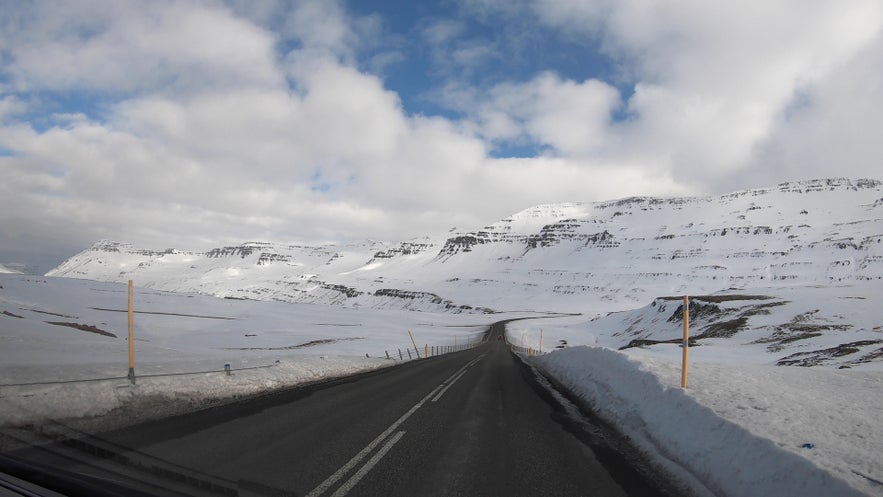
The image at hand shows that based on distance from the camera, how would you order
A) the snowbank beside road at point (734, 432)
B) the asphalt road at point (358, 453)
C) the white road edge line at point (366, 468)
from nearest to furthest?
the snowbank beside road at point (734, 432) < the white road edge line at point (366, 468) < the asphalt road at point (358, 453)

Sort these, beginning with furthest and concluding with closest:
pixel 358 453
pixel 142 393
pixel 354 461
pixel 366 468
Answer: pixel 142 393, pixel 358 453, pixel 354 461, pixel 366 468

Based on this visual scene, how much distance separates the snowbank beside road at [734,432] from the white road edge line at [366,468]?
3.94m

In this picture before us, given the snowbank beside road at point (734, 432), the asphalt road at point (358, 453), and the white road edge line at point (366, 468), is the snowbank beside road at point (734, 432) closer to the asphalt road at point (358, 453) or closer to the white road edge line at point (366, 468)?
the asphalt road at point (358, 453)

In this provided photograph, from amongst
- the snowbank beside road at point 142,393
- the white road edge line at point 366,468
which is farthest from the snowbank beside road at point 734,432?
the snowbank beside road at point 142,393

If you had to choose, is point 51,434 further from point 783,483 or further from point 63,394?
point 783,483

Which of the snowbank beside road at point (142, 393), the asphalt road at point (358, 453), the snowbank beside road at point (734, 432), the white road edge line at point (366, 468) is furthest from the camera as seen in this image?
the snowbank beside road at point (142, 393)

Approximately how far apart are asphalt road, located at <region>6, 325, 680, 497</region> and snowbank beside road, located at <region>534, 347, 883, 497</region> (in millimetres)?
774

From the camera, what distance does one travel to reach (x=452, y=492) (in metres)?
5.16

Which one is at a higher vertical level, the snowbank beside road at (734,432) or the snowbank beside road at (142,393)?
the snowbank beside road at (734,432)

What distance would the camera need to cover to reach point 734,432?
19.2ft

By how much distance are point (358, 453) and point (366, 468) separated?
68 centimetres

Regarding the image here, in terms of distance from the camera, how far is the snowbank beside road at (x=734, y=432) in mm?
4633

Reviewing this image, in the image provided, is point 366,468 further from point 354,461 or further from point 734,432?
point 734,432

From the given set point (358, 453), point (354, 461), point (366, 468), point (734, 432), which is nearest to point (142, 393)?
point (358, 453)
